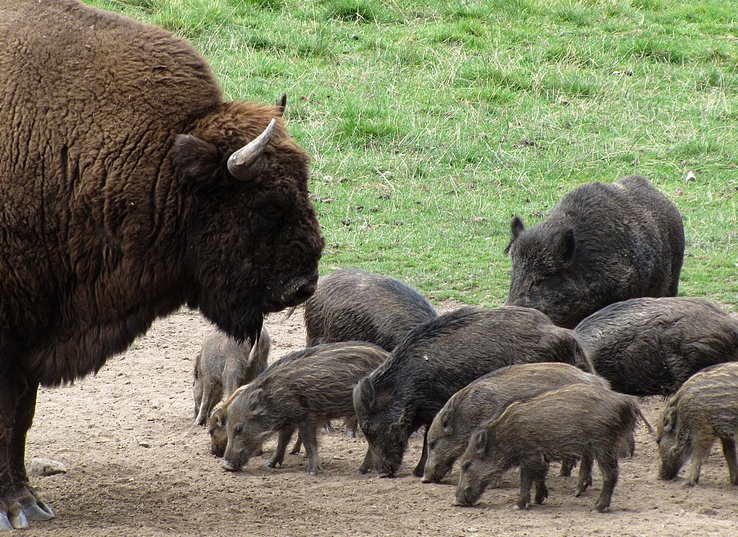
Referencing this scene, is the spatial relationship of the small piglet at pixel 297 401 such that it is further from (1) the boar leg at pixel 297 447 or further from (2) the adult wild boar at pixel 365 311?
(2) the adult wild boar at pixel 365 311

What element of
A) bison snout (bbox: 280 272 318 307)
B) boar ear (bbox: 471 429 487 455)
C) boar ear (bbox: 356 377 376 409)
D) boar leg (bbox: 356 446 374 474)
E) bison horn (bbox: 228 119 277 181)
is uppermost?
bison horn (bbox: 228 119 277 181)

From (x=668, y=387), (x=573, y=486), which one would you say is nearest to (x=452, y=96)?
(x=668, y=387)

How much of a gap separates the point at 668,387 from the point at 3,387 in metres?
4.11

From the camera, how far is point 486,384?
5.72 m

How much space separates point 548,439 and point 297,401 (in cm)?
165

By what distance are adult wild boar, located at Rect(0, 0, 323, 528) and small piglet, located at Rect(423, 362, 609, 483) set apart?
1.18 meters

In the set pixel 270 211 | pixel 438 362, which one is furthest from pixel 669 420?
pixel 270 211

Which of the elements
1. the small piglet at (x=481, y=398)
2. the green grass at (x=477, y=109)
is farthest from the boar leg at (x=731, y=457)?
the green grass at (x=477, y=109)

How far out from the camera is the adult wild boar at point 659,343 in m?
6.61

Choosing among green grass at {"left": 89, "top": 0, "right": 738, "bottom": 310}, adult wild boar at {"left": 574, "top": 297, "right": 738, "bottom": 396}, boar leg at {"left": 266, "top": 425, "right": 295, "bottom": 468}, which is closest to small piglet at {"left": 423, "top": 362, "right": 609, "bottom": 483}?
adult wild boar at {"left": 574, "top": 297, "right": 738, "bottom": 396}

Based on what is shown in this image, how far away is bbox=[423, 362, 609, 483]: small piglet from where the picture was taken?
18.6 ft

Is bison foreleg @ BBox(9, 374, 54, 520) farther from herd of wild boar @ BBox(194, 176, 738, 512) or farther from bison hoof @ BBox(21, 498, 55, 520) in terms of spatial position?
herd of wild boar @ BBox(194, 176, 738, 512)

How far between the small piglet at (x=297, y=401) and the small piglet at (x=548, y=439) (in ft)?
3.24

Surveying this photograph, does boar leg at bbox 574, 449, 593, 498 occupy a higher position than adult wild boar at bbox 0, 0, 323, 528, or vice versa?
adult wild boar at bbox 0, 0, 323, 528
